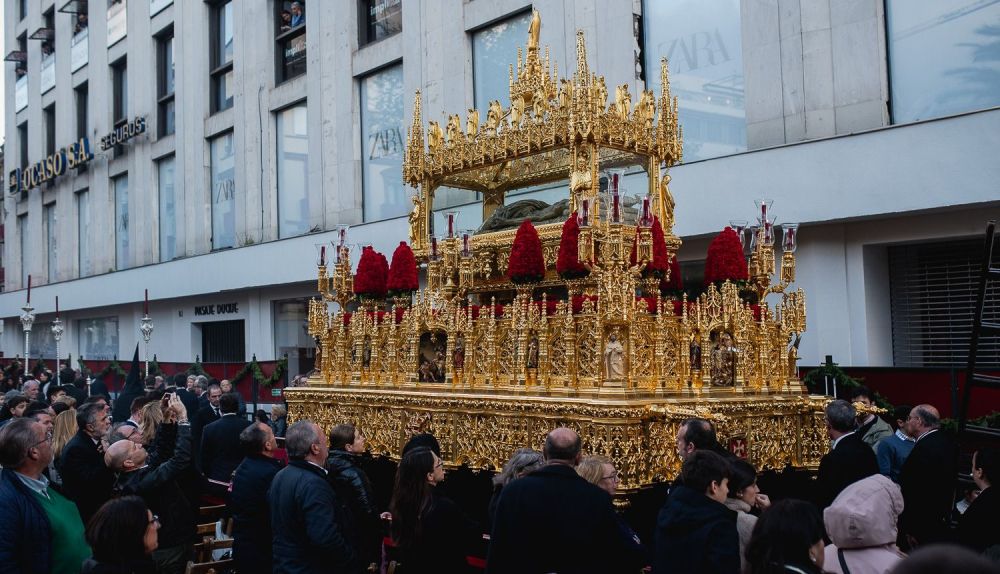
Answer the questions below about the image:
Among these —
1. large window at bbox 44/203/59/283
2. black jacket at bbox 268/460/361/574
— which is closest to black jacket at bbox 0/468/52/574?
black jacket at bbox 268/460/361/574

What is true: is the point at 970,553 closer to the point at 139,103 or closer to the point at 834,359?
the point at 834,359

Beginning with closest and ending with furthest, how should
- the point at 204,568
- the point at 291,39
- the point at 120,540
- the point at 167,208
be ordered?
the point at 120,540
the point at 204,568
the point at 291,39
the point at 167,208

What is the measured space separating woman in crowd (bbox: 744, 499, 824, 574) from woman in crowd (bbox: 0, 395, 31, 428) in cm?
947

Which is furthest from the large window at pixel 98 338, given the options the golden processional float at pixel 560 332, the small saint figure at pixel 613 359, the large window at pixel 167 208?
the small saint figure at pixel 613 359

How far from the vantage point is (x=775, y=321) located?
31.4 feet

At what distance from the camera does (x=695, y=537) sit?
15.5ft

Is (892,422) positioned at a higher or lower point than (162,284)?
lower

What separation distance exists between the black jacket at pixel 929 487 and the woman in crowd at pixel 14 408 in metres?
9.58

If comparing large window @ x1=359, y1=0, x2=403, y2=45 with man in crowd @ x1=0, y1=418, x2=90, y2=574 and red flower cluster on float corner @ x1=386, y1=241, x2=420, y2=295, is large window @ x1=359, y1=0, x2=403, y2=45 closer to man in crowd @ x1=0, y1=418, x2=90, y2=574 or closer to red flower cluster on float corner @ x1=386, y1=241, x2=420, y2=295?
red flower cluster on float corner @ x1=386, y1=241, x2=420, y2=295

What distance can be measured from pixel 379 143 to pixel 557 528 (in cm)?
1757

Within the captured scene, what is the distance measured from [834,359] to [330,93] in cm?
1475

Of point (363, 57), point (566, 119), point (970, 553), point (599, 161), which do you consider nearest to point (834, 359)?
point (599, 161)

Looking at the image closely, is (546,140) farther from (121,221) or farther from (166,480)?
(121,221)

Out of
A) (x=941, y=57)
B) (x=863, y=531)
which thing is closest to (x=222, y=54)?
(x=941, y=57)
